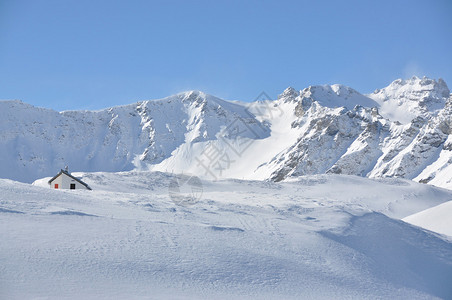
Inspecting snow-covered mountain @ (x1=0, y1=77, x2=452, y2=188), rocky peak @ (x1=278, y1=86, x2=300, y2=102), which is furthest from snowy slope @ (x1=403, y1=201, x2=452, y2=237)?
rocky peak @ (x1=278, y1=86, x2=300, y2=102)

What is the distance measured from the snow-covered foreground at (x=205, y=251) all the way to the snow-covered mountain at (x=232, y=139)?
80.0 m

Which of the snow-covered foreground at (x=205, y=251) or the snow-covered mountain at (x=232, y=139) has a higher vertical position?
the snow-covered mountain at (x=232, y=139)

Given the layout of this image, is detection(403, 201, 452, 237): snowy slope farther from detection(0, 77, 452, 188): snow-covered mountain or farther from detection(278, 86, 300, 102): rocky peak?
detection(278, 86, 300, 102): rocky peak

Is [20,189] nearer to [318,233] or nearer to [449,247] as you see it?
[318,233]

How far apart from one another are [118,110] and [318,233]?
513 ft

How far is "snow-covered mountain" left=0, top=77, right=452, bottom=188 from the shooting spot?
11919cm

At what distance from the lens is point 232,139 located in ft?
507

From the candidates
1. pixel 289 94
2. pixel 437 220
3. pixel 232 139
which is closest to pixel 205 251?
pixel 437 220

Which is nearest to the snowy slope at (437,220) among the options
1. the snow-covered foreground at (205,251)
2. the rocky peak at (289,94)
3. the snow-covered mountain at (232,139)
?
the snow-covered foreground at (205,251)

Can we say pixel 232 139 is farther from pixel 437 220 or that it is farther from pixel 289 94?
pixel 437 220

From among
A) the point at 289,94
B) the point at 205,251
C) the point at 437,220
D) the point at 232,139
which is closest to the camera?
the point at 205,251

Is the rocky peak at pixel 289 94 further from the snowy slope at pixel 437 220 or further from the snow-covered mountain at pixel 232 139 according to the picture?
the snowy slope at pixel 437 220

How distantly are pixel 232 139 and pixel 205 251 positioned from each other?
139344 millimetres

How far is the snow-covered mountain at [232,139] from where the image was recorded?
4692 inches
